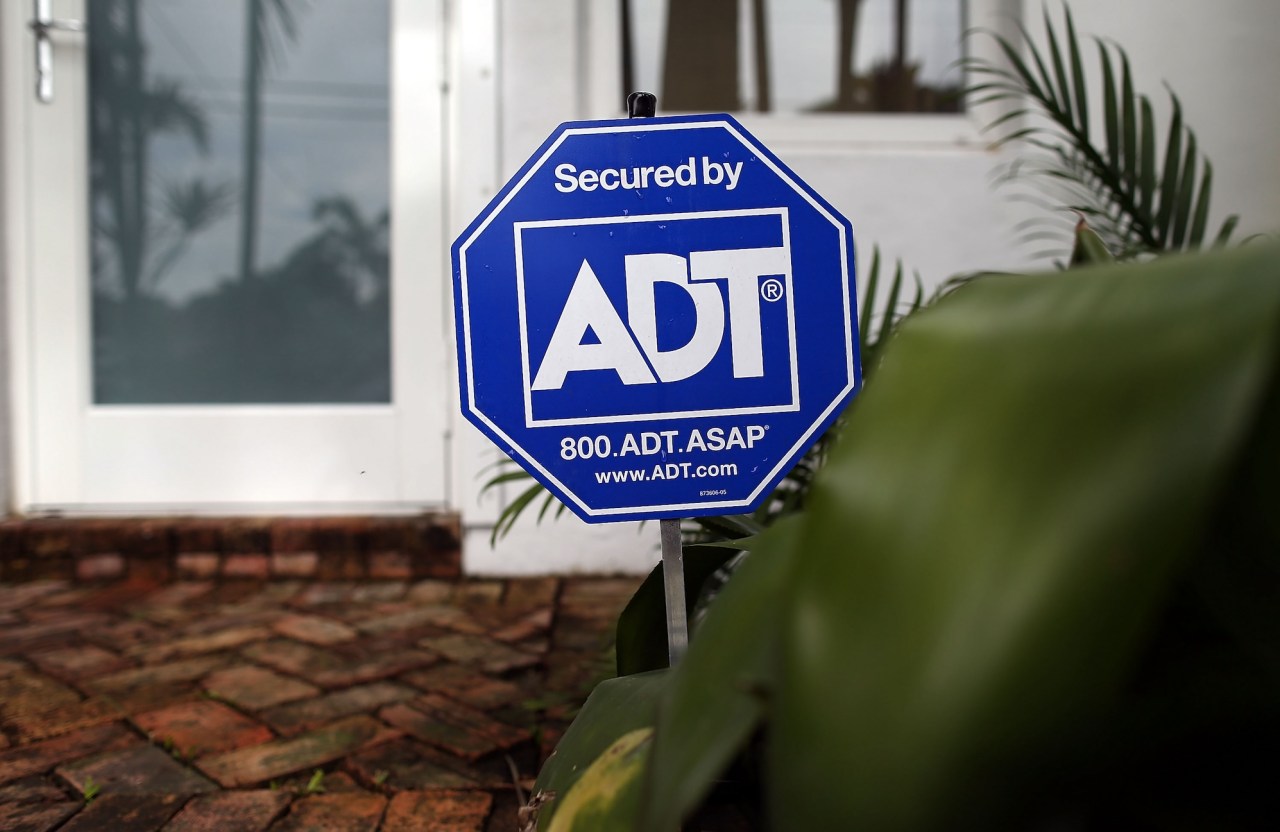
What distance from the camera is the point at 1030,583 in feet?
0.90

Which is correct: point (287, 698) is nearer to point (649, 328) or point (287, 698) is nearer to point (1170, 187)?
point (649, 328)

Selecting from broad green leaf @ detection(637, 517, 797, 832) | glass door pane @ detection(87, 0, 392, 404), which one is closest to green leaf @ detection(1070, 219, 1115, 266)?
broad green leaf @ detection(637, 517, 797, 832)

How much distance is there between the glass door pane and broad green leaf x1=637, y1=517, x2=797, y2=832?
→ 80.8 inches

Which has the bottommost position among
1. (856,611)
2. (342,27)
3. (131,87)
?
(856,611)

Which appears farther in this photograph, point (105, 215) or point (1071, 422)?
point (105, 215)

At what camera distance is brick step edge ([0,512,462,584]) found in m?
2.10

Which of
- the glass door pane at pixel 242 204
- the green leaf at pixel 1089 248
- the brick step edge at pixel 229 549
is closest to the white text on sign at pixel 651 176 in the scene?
the green leaf at pixel 1089 248

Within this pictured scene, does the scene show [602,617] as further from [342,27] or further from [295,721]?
[342,27]

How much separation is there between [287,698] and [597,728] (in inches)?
41.8

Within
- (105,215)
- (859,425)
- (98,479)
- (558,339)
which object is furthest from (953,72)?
(98,479)

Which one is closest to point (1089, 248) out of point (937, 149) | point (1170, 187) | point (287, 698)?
point (1170, 187)

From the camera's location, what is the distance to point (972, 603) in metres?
0.28

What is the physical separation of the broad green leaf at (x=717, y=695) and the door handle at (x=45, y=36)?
8.62ft

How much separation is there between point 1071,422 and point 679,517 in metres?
0.42
